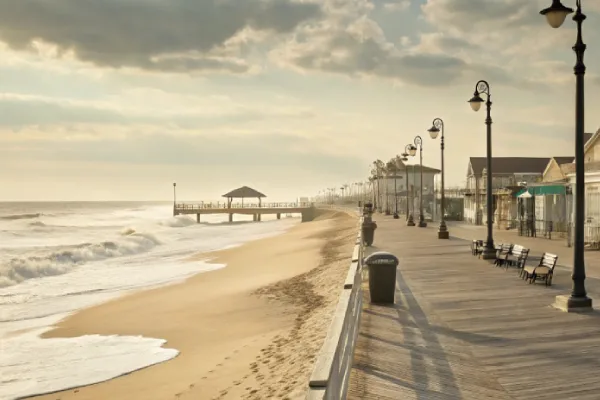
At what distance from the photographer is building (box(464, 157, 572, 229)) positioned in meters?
36.1

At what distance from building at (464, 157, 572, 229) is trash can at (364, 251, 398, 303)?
23.6 metres

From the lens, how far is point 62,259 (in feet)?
108

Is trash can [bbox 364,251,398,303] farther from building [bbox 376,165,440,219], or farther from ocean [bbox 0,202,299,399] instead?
building [bbox 376,165,440,219]

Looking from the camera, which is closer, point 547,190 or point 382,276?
point 382,276

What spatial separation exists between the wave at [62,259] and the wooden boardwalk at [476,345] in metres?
21.1

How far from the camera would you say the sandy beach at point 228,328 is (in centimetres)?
947

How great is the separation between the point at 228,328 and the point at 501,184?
5087cm

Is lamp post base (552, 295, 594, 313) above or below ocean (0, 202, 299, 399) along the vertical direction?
above

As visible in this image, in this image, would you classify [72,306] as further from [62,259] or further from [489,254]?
[62,259]

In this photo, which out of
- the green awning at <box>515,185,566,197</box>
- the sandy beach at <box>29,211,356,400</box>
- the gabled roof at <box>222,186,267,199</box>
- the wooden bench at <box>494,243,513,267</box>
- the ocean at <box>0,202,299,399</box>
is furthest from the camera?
the gabled roof at <box>222,186,267,199</box>

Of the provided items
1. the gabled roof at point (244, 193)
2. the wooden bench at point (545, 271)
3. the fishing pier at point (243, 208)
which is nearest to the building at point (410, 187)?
the fishing pier at point (243, 208)

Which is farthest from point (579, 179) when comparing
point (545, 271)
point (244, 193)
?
point (244, 193)

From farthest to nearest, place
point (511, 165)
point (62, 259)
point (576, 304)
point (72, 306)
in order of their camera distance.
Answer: point (511, 165), point (62, 259), point (72, 306), point (576, 304)

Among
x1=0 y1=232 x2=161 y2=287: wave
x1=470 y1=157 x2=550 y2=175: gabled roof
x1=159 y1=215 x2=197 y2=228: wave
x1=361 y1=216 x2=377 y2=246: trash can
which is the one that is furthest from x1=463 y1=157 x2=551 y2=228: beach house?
x1=159 y1=215 x2=197 y2=228: wave
